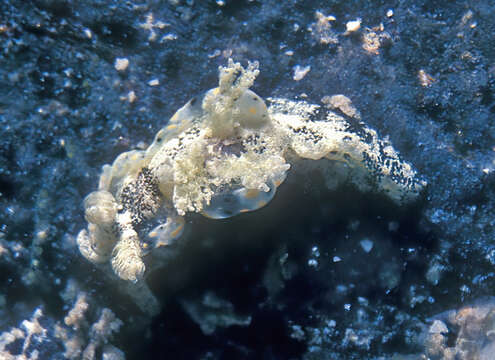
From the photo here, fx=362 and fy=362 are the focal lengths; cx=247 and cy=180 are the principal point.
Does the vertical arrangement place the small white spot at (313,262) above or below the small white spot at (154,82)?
below

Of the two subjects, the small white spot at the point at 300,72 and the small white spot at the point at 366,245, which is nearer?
the small white spot at the point at 366,245

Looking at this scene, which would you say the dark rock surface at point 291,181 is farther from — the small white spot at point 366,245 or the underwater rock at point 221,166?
the underwater rock at point 221,166

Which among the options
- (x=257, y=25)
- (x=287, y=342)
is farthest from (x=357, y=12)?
(x=287, y=342)

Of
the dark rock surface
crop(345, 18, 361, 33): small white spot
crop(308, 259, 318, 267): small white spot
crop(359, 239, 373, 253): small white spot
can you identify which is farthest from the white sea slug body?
crop(345, 18, 361, 33): small white spot

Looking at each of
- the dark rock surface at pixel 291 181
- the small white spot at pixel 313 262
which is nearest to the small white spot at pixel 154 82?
the dark rock surface at pixel 291 181

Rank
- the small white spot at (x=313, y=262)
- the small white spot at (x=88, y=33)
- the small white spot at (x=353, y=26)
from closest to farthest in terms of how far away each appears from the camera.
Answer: the small white spot at (x=313, y=262) → the small white spot at (x=88, y=33) → the small white spot at (x=353, y=26)

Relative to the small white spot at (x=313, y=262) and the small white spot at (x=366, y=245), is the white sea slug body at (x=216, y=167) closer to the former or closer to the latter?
the small white spot at (x=366, y=245)

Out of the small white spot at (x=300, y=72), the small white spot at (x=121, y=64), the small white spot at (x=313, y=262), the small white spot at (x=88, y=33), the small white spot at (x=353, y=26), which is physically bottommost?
the small white spot at (x=313, y=262)

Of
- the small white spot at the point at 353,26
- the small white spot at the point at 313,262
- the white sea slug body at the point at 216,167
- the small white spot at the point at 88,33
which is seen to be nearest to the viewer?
the white sea slug body at the point at 216,167
